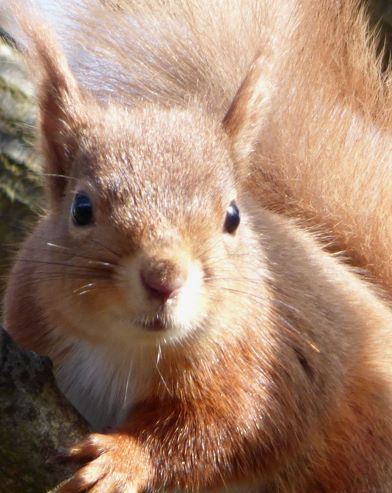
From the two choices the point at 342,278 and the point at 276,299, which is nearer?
the point at 276,299

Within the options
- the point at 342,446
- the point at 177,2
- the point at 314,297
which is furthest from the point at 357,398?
the point at 177,2

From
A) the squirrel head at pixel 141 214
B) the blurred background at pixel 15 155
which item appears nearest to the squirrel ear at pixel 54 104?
the squirrel head at pixel 141 214

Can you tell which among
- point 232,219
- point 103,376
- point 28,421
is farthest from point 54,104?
point 28,421

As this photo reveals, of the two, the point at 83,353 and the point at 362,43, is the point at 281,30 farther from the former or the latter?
the point at 83,353

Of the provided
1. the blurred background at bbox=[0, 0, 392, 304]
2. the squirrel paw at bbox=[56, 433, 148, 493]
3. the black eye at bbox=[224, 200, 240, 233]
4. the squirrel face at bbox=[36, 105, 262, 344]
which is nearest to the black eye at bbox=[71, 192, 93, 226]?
the squirrel face at bbox=[36, 105, 262, 344]

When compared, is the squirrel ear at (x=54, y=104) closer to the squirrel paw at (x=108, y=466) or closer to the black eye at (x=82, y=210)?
the black eye at (x=82, y=210)

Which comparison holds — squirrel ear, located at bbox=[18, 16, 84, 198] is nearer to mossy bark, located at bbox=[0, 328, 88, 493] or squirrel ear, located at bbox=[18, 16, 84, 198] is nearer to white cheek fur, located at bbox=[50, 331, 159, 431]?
white cheek fur, located at bbox=[50, 331, 159, 431]
